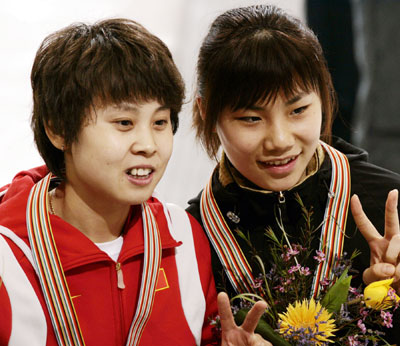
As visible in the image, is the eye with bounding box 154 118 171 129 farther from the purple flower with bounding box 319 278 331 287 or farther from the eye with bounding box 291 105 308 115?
the purple flower with bounding box 319 278 331 287

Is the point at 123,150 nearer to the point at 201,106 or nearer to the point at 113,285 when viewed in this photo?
the point at 113,285

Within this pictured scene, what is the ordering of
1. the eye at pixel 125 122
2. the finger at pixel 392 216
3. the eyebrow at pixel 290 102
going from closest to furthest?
the eye at pixel 125 122 < the finger at pixel 392 216 < the eyebrow at pixel 290 102

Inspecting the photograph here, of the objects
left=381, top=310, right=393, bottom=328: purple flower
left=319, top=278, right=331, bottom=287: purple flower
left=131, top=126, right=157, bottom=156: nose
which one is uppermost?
left=131, top=126, right=157, bottom=156: nose

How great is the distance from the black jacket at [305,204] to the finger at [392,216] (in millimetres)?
205

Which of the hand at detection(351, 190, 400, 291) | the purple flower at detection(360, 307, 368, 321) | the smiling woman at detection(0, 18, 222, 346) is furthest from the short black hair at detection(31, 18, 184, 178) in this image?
the purple flower at detection(360, 307, 368, 321)

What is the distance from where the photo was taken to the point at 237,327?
1773 millimetres

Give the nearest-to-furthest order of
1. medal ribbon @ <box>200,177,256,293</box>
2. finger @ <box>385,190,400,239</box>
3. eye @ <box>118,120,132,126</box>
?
eye @ <box>118,120,132,126</box>, finger @ <box>385,190,400,239</box>, medal ribbon @ <box>200,177,256,293</box>

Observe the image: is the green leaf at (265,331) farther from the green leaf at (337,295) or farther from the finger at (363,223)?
the finger at (363,223)

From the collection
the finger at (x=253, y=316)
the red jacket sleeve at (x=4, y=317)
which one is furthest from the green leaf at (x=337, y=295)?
the red jacket sleeve at (x=4, y=317)

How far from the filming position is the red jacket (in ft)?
5.90

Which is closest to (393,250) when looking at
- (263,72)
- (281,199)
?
(281,199)

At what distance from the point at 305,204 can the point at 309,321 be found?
54 centimetres

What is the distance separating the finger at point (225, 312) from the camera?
1715 mm

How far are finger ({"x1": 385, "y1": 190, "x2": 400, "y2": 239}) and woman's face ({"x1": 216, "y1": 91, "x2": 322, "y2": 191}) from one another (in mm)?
315
